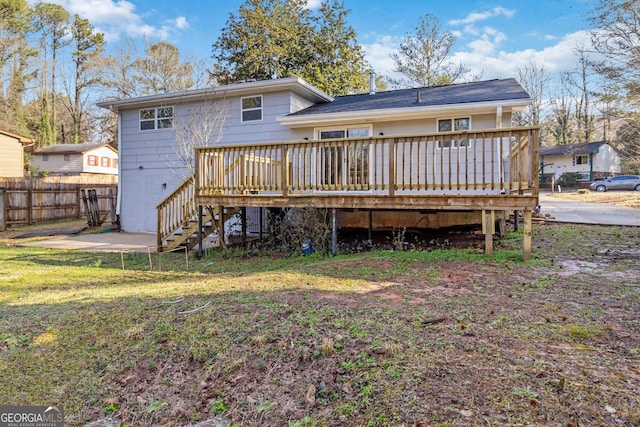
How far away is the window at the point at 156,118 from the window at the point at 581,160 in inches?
1416

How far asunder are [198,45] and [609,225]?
22.9 meters

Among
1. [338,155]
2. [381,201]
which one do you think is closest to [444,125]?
[338,155]

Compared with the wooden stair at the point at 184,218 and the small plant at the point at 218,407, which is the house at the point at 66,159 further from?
the small plant at the point at 218,407

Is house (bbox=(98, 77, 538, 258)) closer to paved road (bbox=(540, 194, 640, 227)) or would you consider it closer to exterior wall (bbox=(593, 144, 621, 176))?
paved road (bbox=(540, 194, 640, 227))

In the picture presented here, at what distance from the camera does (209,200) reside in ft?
27.6

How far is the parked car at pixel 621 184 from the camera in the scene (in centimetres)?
2639

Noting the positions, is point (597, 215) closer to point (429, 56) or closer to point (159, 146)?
point (159, 146)

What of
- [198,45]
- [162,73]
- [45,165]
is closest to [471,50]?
[198,45]

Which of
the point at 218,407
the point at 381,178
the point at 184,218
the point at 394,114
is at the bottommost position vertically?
the point at 218,407

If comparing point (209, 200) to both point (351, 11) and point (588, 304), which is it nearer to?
point (588, 304)

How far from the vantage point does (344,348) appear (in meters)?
3.13

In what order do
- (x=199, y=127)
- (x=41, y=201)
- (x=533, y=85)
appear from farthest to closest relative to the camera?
(x=533, y=85), (x=41, y=201), (x=199, y=127)

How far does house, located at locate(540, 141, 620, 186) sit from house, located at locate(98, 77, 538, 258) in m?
29.0

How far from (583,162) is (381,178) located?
35402 mm
